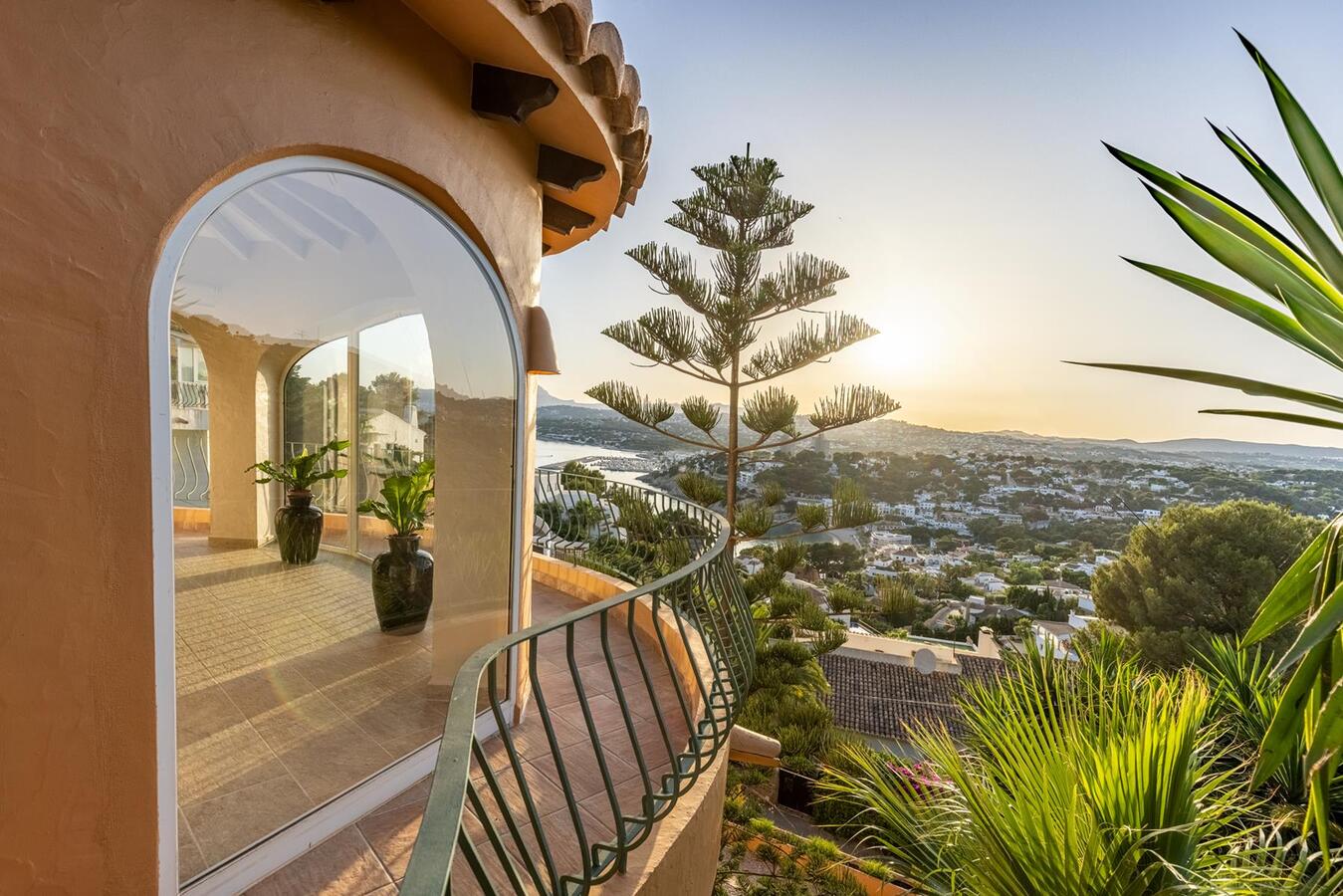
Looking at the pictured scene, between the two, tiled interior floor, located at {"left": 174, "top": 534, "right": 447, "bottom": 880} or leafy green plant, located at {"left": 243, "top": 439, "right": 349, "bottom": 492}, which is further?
leafy green plant, located at {"left": 243, "top": 439, "right": 349, "bottom": 492}

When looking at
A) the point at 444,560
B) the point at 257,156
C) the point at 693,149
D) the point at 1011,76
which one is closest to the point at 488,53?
the point at 257,156

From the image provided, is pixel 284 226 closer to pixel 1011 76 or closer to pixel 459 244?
pixel 459 244

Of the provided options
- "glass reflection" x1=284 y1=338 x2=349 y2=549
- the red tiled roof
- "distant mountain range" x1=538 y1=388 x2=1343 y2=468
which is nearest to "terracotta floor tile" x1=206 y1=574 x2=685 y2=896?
"glass reflection" x1=284 y1=338 x2=349 y2=549

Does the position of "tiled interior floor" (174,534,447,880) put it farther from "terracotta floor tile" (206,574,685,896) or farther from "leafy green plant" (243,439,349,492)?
"leafy green plant" (243,439,349,492)

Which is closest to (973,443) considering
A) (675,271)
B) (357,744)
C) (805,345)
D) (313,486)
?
(805,345)

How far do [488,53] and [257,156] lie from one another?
0.99 metres

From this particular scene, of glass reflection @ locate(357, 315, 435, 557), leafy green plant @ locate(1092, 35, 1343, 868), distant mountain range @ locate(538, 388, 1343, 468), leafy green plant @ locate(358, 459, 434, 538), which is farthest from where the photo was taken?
distant mountain range @ locate(538, 388, 1343, 468)

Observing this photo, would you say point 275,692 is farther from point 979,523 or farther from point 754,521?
point 979,523

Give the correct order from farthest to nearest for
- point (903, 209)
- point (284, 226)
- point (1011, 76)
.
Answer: point (903, 209)
point (1011, 76)
point (284, 226)

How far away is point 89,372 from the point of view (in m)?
1.28

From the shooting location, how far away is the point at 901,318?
28.2 ft

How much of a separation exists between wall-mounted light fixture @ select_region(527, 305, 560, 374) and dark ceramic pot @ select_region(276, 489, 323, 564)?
113 cm

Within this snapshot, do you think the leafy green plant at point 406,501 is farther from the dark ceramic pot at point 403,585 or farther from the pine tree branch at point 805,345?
the pine tree branch at point 805,345

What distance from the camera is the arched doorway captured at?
5.35ft
